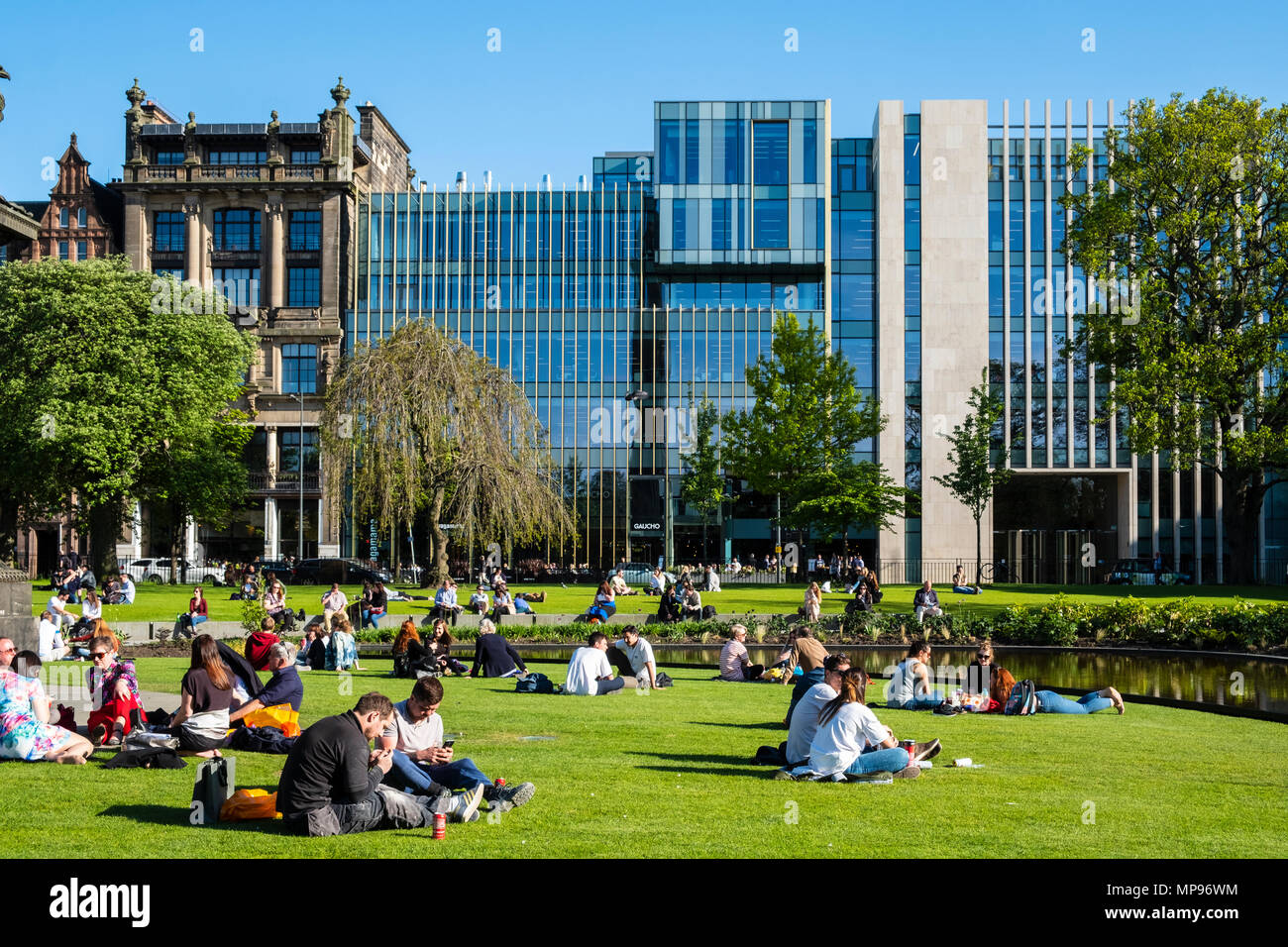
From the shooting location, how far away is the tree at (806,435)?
51.3 metres

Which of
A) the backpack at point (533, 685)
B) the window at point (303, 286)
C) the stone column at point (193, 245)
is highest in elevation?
the stone column at point (193, 245)

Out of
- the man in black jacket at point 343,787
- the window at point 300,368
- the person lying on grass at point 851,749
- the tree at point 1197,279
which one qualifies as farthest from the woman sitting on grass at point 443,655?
the window at point 300,368

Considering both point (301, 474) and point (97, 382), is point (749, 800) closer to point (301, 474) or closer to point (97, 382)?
point (97, 382)

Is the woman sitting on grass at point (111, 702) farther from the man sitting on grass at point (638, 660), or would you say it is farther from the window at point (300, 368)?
the window at point (300, 368)

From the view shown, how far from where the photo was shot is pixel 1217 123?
38375mm

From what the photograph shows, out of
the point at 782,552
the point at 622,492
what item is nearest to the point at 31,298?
the point at 622,492

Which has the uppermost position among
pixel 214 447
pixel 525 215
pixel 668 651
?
pixel 525 215

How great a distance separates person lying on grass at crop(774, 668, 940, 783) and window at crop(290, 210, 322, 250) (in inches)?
2730

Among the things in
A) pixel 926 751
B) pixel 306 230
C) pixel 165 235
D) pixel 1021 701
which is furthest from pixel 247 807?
pixel 165 235

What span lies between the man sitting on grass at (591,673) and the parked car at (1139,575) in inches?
1841

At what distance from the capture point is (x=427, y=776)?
30.3 feet

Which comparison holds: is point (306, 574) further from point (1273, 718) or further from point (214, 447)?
point (1273, 718)
